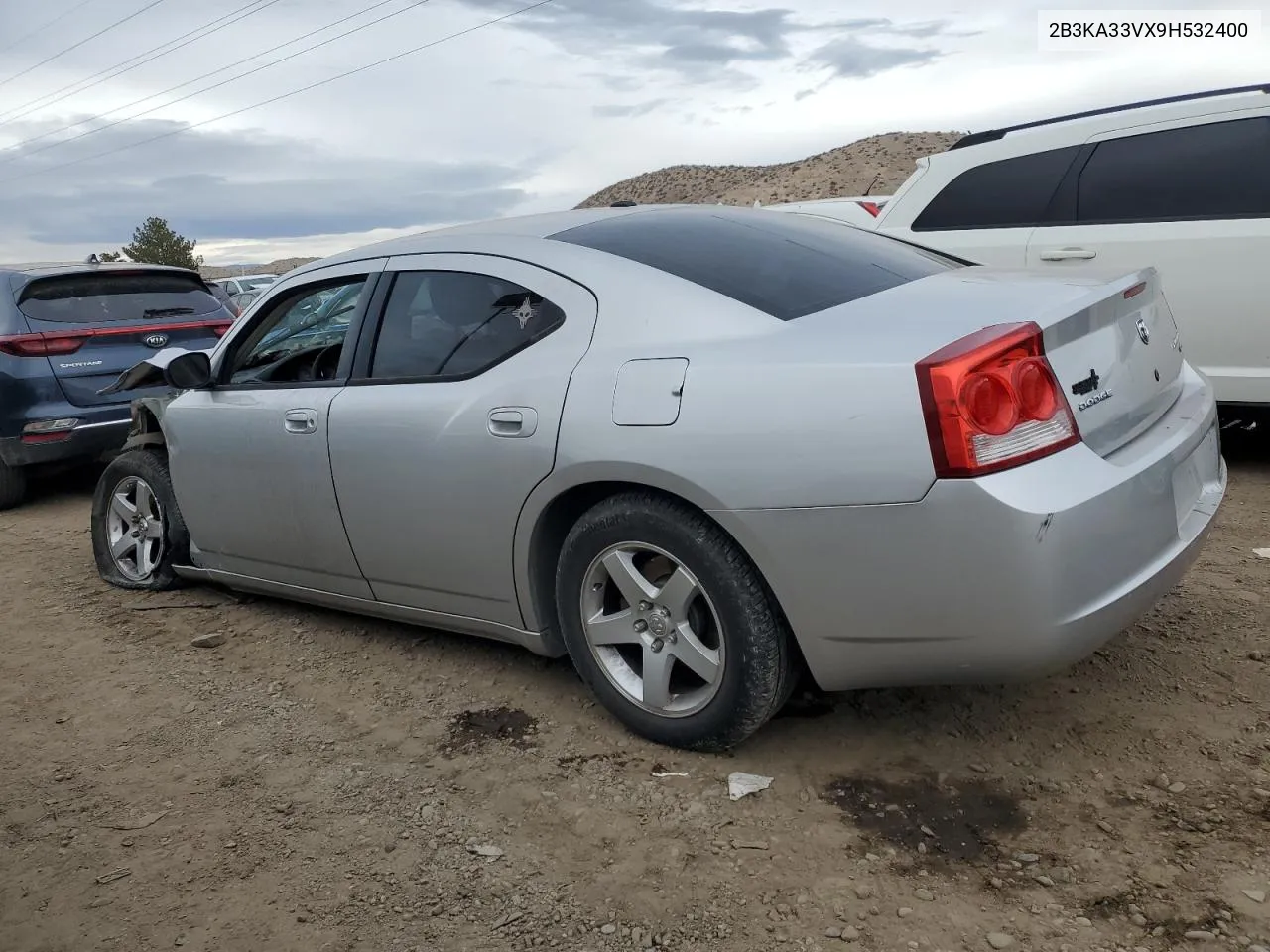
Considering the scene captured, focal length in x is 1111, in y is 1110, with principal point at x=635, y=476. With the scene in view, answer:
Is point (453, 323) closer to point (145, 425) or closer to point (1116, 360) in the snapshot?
point (1116, 360)

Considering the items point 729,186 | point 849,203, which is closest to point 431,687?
point 849,203

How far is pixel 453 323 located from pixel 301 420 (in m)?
0.74

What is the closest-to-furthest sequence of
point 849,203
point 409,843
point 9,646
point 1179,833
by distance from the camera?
1. point 1179,833
2. point 409,843
3. point 9,646
4. point 849,203

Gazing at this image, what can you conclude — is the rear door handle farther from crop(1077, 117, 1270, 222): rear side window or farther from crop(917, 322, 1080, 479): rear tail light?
crop(1077, 117, 1270, 222): rear side window

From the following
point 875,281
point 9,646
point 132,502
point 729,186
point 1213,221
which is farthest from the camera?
point 729,186

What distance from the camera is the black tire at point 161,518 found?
4.83m

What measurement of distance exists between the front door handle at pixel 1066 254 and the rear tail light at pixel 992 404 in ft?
11.4

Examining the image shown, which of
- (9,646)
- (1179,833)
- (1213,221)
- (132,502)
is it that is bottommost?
(1179,833)

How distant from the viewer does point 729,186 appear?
5519 cm

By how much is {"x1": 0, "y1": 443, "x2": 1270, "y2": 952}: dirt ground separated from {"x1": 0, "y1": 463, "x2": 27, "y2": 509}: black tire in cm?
373

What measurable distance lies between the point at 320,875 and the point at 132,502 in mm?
2963

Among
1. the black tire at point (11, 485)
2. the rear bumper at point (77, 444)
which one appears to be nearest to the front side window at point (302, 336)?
the rear bumper at point (77, 444)

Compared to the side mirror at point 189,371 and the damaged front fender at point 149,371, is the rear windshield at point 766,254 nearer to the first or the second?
the side mirror at point 189,371

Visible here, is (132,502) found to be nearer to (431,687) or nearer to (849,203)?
(431,687)
